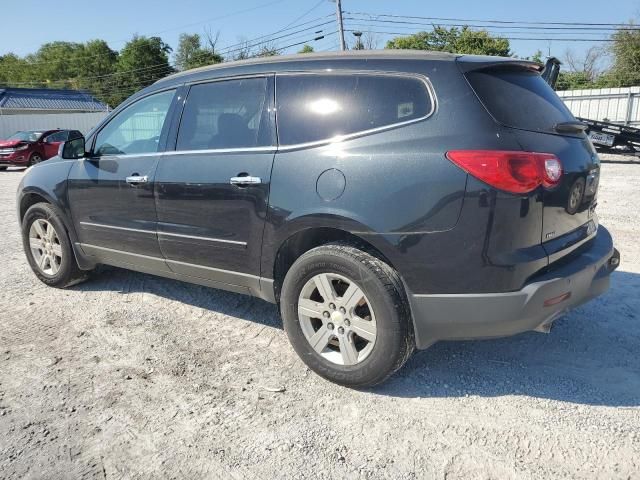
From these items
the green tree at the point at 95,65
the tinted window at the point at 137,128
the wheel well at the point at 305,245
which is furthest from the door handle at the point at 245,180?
the green tree at the point at 95,65

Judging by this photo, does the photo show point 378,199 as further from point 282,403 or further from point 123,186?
point 123,186

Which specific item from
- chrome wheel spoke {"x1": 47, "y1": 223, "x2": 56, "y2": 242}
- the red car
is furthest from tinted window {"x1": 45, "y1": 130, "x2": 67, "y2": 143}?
chrome wheel spoke {"x1": 47, "y1": 223, "x2": 56, "y2": 242}

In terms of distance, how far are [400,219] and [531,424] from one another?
1221 millimetres

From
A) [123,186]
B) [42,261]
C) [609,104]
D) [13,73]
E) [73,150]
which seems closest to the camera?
[123,186]

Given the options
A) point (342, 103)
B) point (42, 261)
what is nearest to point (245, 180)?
point (342, 103)

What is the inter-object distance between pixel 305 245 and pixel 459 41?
41.5 meters

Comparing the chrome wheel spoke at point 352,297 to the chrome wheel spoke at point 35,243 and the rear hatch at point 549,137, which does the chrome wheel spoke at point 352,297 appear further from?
the chrome wheel spoke at point 35,243

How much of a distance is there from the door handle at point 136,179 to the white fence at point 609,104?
63.0ft

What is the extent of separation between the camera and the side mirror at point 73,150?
14.7 ft

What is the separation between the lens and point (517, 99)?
9.43 ft

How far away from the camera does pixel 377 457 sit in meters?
2.47

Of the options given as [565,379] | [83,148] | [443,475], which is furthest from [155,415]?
[83,148]

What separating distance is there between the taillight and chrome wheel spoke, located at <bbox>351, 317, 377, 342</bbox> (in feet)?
3.18

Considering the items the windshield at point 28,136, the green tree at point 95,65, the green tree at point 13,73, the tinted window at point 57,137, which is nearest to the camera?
the windshield at point 28,136
